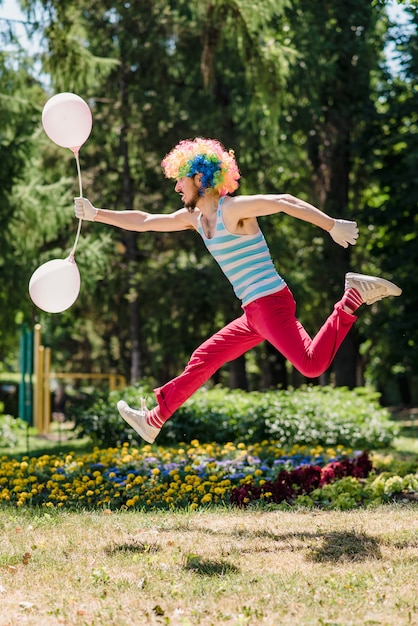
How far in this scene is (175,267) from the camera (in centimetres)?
1648

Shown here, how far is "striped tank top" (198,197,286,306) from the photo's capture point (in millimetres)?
4969

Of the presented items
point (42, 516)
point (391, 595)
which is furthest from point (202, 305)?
point (391, 595)

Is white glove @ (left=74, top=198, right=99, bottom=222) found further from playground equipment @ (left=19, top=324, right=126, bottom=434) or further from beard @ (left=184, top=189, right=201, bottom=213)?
playground equipment @ (left=19, top=324, right=126, bottom=434)

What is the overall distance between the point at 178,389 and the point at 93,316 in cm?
1408

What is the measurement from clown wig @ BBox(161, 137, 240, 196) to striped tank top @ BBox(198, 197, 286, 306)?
14 cm

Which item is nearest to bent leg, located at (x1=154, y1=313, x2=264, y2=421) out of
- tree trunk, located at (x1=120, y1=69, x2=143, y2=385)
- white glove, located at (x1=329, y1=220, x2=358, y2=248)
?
white glove, located at (x1=329, y1=220, x2=358, y2=248)

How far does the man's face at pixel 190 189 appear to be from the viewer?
511 centimetres

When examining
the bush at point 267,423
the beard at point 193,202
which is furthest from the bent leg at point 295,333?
the bush at point 267,423

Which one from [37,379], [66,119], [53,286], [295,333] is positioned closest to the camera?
[295,333]

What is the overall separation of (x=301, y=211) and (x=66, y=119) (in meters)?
1.92

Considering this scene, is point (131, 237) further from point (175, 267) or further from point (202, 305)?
point (202, 305)

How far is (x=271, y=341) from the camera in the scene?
195 inches

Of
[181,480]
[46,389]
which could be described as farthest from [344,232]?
[46,389]

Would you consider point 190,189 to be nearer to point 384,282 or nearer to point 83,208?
point 83,208
